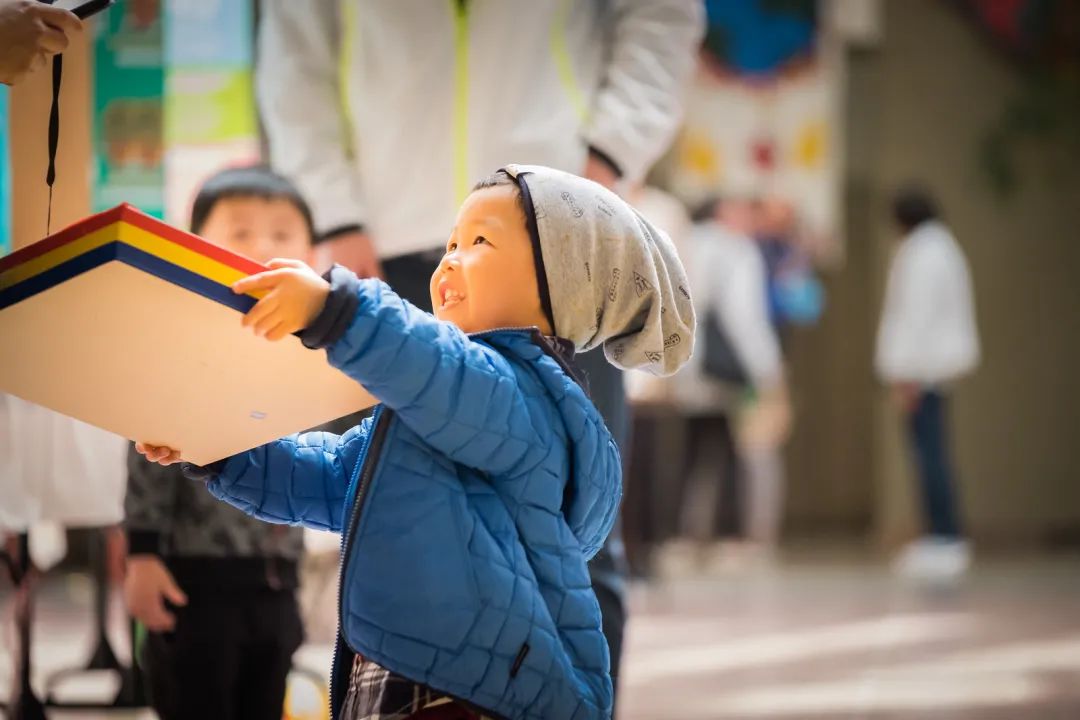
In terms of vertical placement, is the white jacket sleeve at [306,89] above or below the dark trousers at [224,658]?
above

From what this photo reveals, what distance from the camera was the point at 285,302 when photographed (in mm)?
1264

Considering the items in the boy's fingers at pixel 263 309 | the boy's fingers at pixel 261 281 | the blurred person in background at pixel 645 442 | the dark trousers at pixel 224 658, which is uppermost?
the boy's fingers at pixel 261 281

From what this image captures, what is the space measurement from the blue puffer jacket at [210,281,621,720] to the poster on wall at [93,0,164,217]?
0.94 meters

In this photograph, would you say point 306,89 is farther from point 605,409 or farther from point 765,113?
point 765,113

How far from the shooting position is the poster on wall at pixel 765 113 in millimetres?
7328

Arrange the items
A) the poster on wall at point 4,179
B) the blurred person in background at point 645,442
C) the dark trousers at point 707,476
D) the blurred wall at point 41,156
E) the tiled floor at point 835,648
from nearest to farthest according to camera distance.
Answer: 1. the blurred wall at point 41,156
2. the poster on wall at point 4,179
3. the tiled floor at point 835,648
4. the blurred person in background at point 645,442
5. the dark trousers at point 707,476

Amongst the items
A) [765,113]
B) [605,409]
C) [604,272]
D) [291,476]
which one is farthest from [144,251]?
[765,113]

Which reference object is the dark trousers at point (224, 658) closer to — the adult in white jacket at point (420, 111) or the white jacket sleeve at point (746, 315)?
the adult in white jacket at point (420, 111)

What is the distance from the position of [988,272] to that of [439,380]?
733cm

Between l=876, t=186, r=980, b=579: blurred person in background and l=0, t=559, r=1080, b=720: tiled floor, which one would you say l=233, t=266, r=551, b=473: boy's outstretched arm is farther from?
l=876, t=186, r=980, b=579: blurred person in background

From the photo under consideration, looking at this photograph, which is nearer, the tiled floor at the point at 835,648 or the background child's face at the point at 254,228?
the background child's face at the point at 254,228

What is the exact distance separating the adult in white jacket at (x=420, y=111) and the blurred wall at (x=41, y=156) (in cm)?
43

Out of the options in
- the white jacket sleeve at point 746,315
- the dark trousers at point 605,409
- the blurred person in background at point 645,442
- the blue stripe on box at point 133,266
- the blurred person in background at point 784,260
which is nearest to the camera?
the blue stripe on box at point 133,266

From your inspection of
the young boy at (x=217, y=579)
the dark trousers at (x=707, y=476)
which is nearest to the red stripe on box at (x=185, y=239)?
the young boy at (x=217, y=579)
